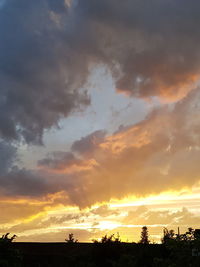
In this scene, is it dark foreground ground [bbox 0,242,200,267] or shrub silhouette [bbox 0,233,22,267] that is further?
shrub silhouette [bbox 0,233,22,267]

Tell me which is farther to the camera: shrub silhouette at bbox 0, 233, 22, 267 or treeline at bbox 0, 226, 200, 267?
shrub silhouette at bbox 0, 233, 22, 267

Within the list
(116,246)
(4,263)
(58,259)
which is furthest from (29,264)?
(4,263)

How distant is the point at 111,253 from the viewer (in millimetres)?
35094

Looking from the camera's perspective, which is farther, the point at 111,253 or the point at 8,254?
the point at 111,253

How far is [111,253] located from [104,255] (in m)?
0.61

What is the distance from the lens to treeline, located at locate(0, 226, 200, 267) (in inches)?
708

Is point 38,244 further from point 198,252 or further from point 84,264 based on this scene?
point 198,252

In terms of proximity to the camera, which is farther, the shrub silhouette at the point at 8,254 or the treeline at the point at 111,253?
the shrub silhouette at the point at 8,254

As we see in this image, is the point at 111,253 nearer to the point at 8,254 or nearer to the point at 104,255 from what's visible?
the point at 104,255

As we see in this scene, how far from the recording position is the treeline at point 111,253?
1798 cm

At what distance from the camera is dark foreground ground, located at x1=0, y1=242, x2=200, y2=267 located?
1844 centimetres

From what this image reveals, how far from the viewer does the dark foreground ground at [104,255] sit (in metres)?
18.4

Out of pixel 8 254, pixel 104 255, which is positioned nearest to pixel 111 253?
pixel 104 255

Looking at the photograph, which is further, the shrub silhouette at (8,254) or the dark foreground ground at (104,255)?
the shrub silhouette at (8,254)
